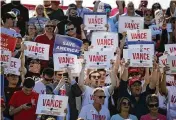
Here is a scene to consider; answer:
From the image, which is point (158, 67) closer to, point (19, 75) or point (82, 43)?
point (82, 43)

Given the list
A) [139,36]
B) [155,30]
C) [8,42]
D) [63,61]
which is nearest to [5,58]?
[8,42]

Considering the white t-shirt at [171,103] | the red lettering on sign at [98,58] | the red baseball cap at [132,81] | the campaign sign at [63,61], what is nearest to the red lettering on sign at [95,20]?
the red lettering on sign at [98,58]

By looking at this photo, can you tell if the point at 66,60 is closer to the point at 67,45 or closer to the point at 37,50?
the point at 67,45

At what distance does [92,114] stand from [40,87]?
3.88 ft

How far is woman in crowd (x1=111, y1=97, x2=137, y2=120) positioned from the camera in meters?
12.8

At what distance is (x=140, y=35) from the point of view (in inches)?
593

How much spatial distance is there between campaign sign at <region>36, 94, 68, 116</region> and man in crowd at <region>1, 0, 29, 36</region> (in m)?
4.05

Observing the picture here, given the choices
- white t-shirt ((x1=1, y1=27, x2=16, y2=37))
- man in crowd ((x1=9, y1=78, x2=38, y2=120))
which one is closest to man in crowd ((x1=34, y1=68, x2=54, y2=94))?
man in crowd ((x1=9, y1=78, x2=38, y2=120))

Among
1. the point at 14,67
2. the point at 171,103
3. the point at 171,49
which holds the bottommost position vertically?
the point at 171,103

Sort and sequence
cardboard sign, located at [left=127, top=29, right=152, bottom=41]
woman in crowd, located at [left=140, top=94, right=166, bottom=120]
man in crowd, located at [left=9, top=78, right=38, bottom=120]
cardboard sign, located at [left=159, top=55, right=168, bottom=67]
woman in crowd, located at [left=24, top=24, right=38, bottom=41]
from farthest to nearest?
woman in crowd, located at [left=24, top=24, right=38, bottom=41]
cardboard sign, located at [left=127, top=29, right=152, bottom=41]
cardboard sign, located at [left=159, top=55, right=168, bottom=67]
woman in crowd, located at [left=140, top=94, right=166, bottom=120]
man in crowd, located at [left=9, top=78, right=38, bottom=120]

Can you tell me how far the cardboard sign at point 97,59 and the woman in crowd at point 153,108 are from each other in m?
1.33

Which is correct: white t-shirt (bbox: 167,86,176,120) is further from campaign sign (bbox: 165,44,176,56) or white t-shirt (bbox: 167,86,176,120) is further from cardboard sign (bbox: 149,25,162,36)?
cardboard sign (bbox: 149,25,162,36)

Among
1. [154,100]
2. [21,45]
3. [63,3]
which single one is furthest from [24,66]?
[63,3]

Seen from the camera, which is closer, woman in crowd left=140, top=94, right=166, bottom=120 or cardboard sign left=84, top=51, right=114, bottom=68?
woman in crowd left=140, top=94, right=166, bottom=120
